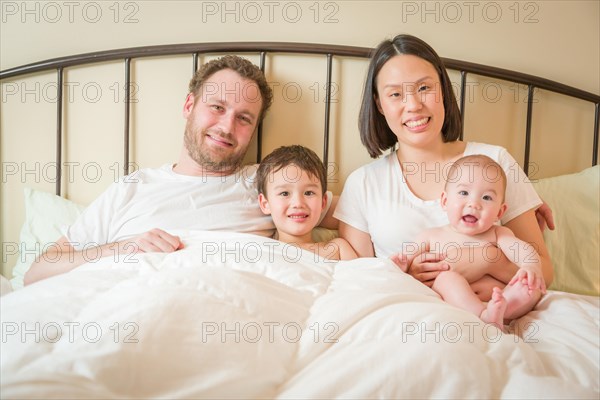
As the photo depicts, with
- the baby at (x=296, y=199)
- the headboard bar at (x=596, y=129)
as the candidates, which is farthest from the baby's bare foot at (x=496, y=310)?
the headboard bar at (x=596, y=129)

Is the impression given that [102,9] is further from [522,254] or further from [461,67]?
[522,254]

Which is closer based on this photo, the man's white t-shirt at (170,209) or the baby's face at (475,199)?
the baby's face at (475,199)

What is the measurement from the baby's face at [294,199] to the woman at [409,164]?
0.41 ft

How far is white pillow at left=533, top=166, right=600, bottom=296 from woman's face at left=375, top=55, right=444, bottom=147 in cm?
53

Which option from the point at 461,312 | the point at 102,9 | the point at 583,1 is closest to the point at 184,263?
the point at 461,312

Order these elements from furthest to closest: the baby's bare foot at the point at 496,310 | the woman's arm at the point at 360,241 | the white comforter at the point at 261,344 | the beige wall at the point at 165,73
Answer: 1. the beige wall at the point at 165,73
2. the woman's arm at the point at 360,241
3. the baby's bare foot at the point at 496,310
4. the white comforter at the point at 261,344

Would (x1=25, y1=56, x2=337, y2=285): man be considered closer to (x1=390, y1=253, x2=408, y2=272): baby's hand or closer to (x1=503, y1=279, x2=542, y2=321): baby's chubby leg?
(x1=390, y1=253, x2=408, y2=272): baby's hand

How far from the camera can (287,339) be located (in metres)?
0.71

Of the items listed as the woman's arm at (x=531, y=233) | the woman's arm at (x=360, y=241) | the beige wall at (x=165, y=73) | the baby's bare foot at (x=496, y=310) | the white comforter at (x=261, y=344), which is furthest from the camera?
the beige wall at (x=165, y=73)

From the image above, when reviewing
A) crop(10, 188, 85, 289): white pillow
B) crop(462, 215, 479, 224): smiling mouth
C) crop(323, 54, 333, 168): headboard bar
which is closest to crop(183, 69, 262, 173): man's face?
crop(323, 54, 333, 168): headboard bar

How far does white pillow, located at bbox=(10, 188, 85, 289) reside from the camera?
57.5 inches

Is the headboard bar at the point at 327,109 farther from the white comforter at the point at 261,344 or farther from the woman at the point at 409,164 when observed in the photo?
the white comforter at the point at 261,344

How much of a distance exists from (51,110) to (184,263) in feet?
3.38

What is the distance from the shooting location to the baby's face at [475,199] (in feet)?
3.66
